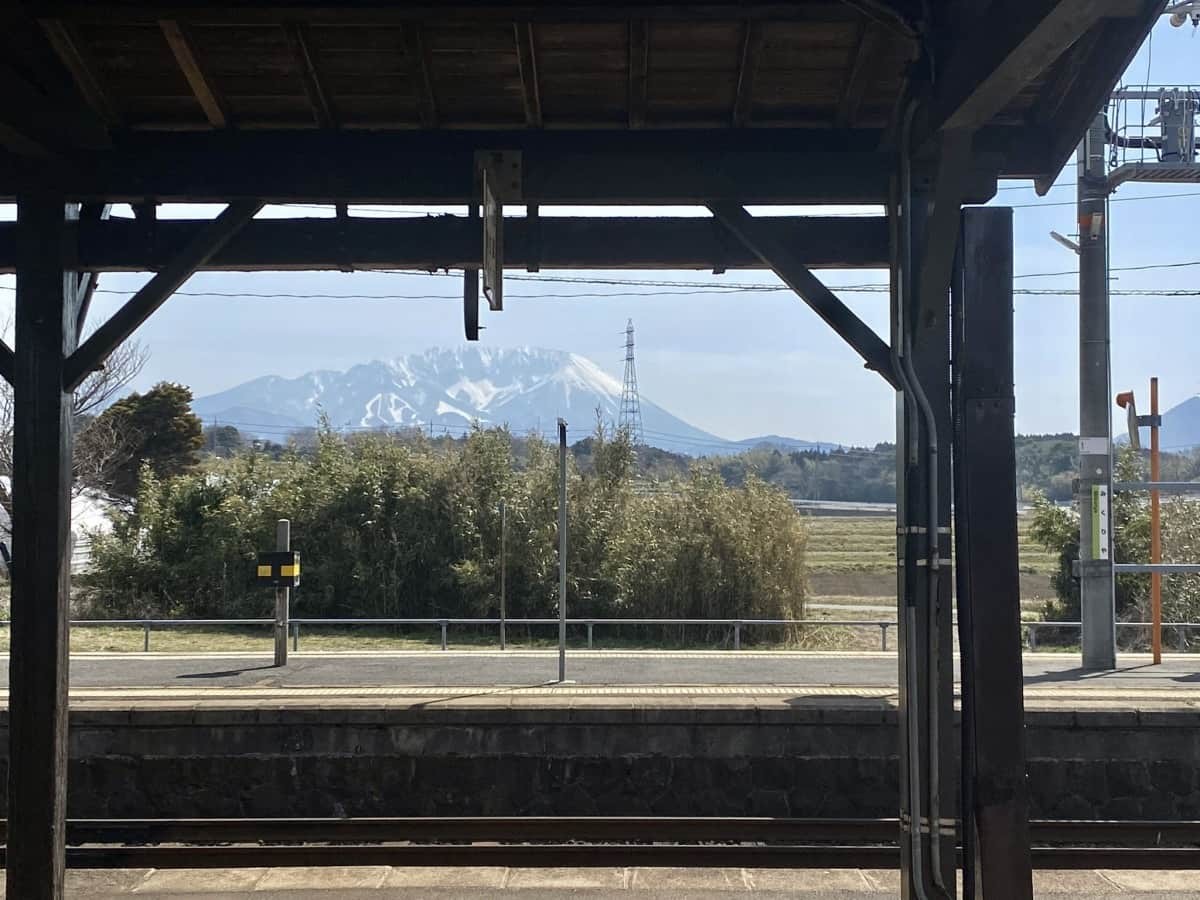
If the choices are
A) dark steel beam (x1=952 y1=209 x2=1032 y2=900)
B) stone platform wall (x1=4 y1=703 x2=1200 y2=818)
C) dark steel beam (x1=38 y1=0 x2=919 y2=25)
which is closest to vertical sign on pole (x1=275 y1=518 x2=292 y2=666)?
stone platform wall (x1=4 y1=703 x2=1200 y2=818)

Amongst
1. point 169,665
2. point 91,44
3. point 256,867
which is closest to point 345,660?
point 169,665

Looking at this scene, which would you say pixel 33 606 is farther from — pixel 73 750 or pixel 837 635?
pixel 837 635

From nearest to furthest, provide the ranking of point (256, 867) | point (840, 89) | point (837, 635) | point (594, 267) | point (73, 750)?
point (840, 89)
point (594, 267)
point (256, 867)
point (73, 750)
point (837, 635)

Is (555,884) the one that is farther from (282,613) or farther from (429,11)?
(282,613)

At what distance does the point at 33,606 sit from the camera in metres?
4.62

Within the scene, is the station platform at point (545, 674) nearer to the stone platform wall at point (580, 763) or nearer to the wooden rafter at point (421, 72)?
the stone platform wall at point (580, 763)

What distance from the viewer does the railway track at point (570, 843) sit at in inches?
245

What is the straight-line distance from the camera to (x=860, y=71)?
420 centimetres

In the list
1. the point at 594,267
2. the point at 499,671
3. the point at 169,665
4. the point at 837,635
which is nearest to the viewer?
the point at 594,267

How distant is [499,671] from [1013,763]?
7.71m

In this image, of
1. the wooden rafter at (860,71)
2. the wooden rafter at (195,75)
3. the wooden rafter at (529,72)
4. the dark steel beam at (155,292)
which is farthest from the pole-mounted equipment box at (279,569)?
the wooden rafter at (860,71)

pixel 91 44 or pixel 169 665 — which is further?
pixel 169 665

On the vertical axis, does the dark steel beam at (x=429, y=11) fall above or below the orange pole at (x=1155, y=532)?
above

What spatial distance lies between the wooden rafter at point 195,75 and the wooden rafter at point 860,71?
2442mm
